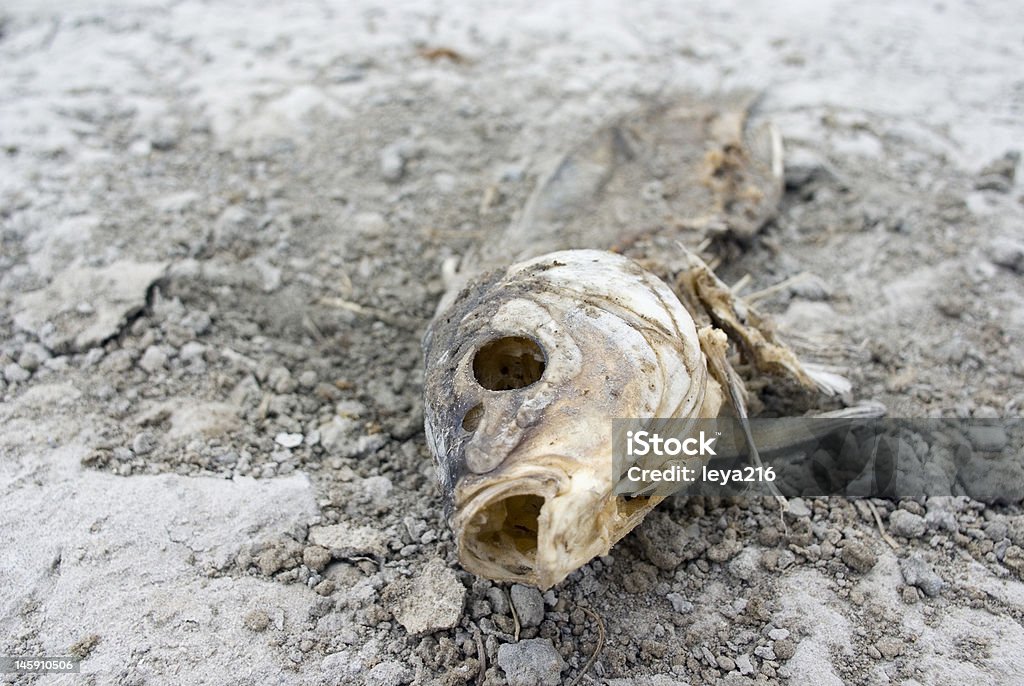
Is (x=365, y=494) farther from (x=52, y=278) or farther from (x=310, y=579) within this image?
(x=52, y=278)

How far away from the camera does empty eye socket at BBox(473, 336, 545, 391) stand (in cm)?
269

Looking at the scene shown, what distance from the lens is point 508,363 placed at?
2.81m

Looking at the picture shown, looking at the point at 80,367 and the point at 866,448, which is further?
the point at 80,367

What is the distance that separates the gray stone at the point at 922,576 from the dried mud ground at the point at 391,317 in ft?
0.04

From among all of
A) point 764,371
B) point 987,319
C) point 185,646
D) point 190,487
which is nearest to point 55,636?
point 185,646

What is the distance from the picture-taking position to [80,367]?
3.61 meters

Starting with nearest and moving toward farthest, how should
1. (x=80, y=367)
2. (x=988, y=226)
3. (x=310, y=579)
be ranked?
(x=310, y=579)
(x=80, y=367)
(x=988, y=226)

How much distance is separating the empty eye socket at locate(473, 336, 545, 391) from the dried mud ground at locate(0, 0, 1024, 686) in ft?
1.99

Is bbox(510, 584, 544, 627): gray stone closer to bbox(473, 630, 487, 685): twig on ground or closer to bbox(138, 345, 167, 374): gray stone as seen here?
bbox(473, 630, 487, 685): twig on ground

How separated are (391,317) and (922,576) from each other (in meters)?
2.55

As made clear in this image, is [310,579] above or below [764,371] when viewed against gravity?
below

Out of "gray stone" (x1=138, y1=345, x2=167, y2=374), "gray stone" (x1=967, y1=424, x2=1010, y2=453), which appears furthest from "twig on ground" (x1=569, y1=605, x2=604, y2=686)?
"gray stone" (x1=138, y1=345, x2=167, y2=374)

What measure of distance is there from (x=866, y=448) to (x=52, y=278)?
3.87 m

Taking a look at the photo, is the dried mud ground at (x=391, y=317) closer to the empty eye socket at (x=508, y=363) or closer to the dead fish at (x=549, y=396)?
the dead fish at (x=549, y=396)
